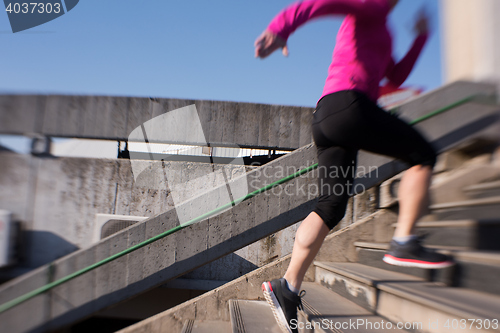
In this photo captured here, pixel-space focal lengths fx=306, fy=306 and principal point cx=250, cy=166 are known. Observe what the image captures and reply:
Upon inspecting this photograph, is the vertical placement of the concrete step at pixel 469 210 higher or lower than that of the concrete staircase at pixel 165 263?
higher

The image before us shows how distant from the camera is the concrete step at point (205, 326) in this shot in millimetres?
2312

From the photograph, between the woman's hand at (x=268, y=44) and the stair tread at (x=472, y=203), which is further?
the stair tread at (x=472, y=203)

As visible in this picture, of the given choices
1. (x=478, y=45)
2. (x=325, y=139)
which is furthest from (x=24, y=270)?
(x=478, y=45)

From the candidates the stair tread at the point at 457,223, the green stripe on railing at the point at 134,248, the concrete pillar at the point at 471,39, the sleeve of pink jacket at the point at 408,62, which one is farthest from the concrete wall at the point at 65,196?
the concrete pillar at the point at 471,39

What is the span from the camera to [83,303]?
254 cm

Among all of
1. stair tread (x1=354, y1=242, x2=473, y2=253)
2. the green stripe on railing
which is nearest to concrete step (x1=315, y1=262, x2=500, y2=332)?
stair tread (x1=354, y1=242, x2=473, y2=253)

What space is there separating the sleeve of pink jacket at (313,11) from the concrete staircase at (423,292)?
137 centimetres

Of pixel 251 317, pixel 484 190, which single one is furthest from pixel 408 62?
A: pixel 251 317

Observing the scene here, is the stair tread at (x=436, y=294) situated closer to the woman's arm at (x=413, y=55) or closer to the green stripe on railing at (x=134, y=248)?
the green stripe on railing at (x=134, y=248)

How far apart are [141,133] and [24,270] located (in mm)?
2413

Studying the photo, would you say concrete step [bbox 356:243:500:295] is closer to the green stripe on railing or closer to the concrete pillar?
the green stripe on railing

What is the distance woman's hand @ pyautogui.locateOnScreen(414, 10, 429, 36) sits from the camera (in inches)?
74.7

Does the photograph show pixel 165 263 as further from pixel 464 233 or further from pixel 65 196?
pixel 65 196

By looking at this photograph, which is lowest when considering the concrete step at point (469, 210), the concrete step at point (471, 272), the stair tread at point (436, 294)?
the stair tread at point (436, 294)
